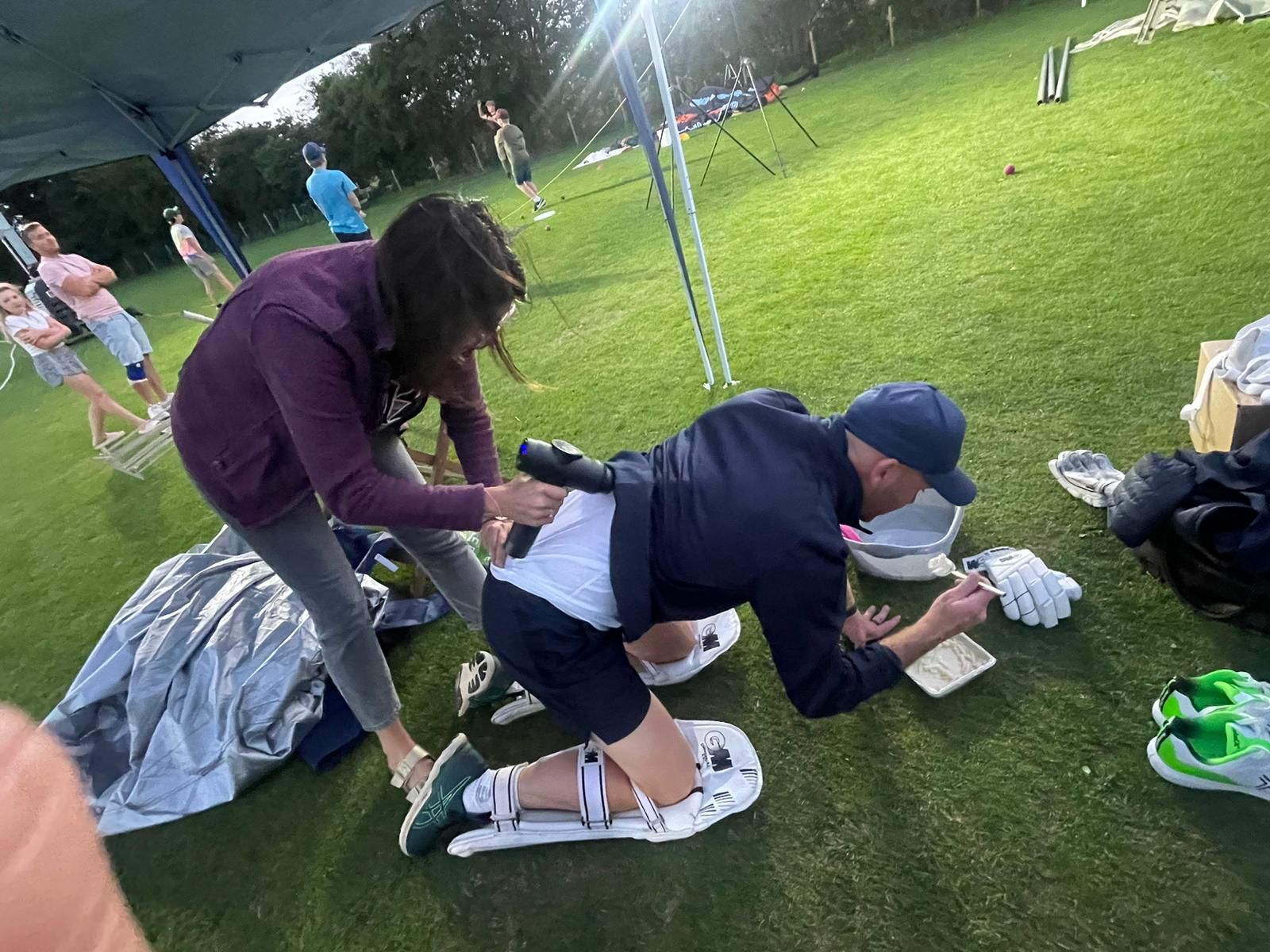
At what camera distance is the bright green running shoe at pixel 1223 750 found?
1.60 meters

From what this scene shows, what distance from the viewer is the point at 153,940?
2.03m

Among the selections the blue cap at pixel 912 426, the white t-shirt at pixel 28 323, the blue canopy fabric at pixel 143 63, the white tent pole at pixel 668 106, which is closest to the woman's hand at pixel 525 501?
the blue cap at pixel 912 426

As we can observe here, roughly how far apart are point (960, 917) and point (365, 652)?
5.22 feet

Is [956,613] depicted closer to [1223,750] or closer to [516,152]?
[1223,750]

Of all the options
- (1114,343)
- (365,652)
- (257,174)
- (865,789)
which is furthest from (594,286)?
(257,174)

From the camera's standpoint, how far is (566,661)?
164 centimetres

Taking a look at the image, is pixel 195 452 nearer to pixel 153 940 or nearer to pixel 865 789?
pixel 153 940

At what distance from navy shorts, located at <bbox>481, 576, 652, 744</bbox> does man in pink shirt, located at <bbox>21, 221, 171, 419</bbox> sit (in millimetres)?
4720

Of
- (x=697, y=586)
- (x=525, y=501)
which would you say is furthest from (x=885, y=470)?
(x=525, y=501)

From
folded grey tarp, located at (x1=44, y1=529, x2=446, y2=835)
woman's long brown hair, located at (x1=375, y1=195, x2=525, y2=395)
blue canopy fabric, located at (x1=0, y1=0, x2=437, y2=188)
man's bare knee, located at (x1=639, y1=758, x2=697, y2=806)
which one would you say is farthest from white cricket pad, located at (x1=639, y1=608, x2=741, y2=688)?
blue canopy fabric, located at (x1=0, y1=0, x2=437, y2=188)

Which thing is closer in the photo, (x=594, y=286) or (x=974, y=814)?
(x=974, y=814)

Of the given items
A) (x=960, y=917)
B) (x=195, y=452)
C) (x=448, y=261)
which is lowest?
(x=960, y=917)

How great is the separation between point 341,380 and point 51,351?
5.29 meters

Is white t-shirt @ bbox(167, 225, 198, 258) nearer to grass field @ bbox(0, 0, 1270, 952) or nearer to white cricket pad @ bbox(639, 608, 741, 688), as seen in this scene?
grass field @ bbox(0, 0, 1270, 952)
